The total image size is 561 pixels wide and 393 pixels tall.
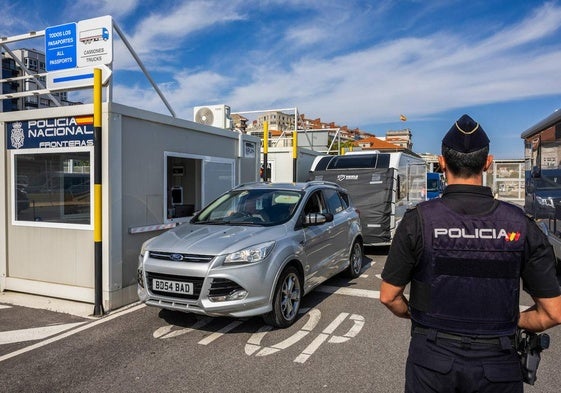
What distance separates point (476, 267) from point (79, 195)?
6.04 m

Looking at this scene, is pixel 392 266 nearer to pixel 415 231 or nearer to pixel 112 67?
pixel 415 231

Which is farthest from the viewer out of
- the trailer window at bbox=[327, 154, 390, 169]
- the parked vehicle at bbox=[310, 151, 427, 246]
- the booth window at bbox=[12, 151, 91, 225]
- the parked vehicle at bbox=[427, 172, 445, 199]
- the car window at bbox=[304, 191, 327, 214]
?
the parked vehicle at bbox=[427, 172, 445, 199]

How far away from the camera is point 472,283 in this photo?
1.90 metres

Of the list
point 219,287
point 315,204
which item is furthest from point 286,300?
point 315,204

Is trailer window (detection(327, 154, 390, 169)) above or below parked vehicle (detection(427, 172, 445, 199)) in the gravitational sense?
above

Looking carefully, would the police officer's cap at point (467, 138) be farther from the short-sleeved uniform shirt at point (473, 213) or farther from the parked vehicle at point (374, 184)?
the parked vehicle at point (374, 184)

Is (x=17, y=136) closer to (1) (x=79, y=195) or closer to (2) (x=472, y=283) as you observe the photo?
(1) (x=79, y=195)

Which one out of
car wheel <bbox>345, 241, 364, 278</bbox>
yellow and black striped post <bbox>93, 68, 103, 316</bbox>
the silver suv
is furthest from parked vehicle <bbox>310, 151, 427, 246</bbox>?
yellow and black striped post <bbox>93, 68, 103, 316</bbox>

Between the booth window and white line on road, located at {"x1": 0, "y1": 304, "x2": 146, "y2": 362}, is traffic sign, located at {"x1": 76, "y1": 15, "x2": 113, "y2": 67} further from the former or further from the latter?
white line on road, located at {"x1": 0, "y1": 304, "x2": 146, "y2": 362}

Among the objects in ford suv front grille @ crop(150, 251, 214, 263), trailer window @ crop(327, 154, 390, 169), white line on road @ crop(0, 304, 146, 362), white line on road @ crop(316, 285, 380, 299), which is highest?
trailer window @ crop(327, 154, 390, 169)

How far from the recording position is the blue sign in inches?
279

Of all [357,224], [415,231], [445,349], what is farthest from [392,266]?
[357,224]

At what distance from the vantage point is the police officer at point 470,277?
1.87 metres

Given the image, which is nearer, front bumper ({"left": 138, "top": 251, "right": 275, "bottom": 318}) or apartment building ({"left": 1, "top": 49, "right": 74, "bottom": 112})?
front bumper ({"left": 138, "top": 251, "right": 275, "bottom": 318})
